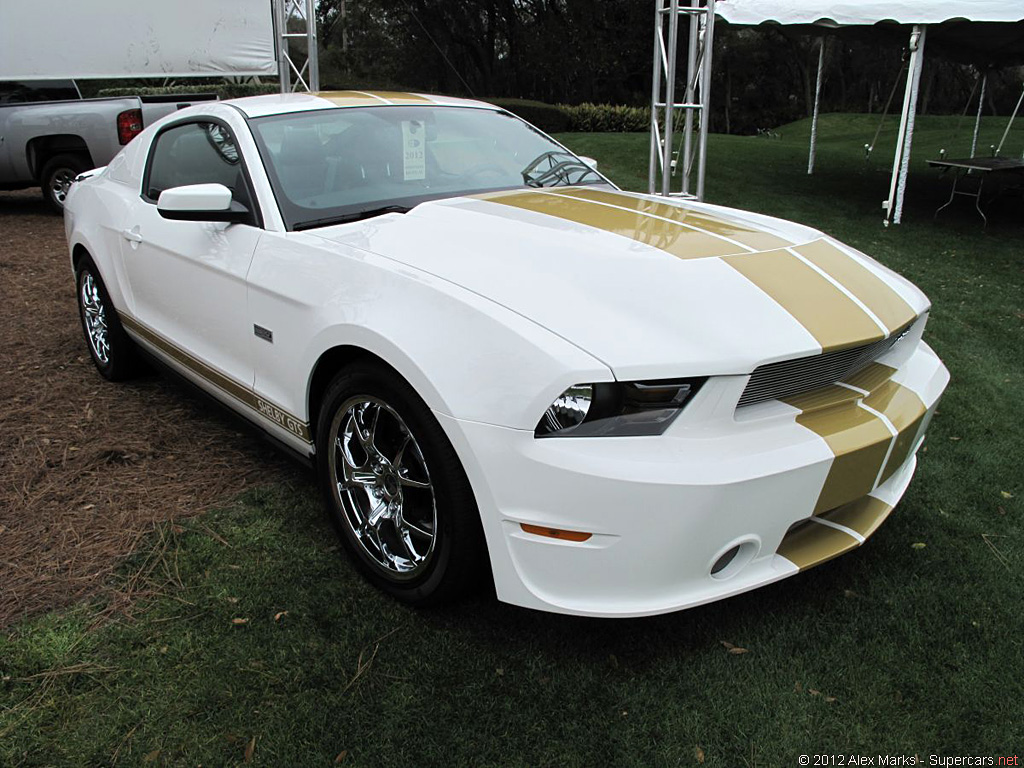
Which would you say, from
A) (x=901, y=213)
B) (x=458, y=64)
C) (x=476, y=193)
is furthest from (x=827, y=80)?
(x=476, y=193)

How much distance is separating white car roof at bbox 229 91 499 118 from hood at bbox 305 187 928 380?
777 millimetres

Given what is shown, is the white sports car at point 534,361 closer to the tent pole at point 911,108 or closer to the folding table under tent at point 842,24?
the folding table under tent at point 842,24

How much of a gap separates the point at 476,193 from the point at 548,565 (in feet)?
5.45

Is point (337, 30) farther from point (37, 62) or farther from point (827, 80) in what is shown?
point (37, 62)

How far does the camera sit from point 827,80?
33.9m

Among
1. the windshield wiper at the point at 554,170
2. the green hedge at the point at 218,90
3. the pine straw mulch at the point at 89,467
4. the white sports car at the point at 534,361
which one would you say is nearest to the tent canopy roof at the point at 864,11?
the windshield wiper at the point at 554,170

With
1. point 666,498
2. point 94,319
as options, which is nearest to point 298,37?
point 94,319

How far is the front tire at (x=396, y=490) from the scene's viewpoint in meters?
2.18

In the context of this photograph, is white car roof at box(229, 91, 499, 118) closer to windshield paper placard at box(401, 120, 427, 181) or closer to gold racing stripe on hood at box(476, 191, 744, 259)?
windshield paper placard at box(401, 120, 427, 181)

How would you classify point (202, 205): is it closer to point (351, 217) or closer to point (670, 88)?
point (351, 217)

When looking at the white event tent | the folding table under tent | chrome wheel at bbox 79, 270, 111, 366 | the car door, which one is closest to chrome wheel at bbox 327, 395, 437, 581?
the car door

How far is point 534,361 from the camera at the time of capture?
6.44 ft

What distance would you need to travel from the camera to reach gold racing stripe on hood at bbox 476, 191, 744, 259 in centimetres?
251

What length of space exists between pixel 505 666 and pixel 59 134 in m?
9.11
